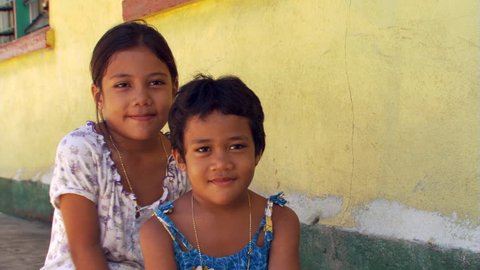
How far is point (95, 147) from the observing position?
7.27 ft

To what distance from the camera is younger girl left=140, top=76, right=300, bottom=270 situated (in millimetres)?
1977

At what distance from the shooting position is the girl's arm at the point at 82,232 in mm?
2107

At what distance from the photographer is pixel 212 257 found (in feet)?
6.58

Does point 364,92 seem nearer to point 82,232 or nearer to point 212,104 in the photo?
point 212,104

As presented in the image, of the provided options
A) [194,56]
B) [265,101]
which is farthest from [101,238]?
[194,56]

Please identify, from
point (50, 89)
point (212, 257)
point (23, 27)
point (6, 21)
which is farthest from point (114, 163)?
point (6, 21)

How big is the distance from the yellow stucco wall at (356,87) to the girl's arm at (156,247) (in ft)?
3.76

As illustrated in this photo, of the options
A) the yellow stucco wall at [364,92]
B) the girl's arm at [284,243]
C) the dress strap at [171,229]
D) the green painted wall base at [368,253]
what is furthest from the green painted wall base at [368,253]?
the dress strap at [171,229]

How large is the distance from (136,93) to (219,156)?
1.31 ft

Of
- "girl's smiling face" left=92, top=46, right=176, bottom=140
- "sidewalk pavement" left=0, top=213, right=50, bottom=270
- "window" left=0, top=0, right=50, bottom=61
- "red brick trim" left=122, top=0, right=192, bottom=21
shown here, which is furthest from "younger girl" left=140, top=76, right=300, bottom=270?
"window" left=0, top=0, right=50, bottom=61

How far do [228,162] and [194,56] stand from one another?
222 centimetres

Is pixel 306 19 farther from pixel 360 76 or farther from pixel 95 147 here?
pixel 95 147

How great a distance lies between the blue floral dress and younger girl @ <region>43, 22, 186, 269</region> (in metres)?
0.23

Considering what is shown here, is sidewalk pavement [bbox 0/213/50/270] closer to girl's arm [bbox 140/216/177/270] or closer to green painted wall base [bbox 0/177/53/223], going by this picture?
green painted wall base [bbox 0/177/53/223]
